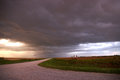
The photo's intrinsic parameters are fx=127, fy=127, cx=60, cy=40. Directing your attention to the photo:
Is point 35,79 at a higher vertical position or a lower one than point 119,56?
lower

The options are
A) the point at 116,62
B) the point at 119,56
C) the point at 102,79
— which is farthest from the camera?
the point at 119,56

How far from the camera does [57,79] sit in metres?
11.5

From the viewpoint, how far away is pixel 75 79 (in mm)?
11484

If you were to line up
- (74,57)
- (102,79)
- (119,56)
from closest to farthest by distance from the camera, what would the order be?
(102,79) → (119,56) → (74,57)

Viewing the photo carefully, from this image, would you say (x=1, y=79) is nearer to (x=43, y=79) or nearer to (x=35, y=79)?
(x=35, y=79)

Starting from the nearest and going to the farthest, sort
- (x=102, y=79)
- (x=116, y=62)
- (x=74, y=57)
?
1. (x=102, y=79)
2. (x=116, y=62)
3. (x=74, y=57)

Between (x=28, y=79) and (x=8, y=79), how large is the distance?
180 cm

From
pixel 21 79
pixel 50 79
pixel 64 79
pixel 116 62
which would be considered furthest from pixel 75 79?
pixel 116 62

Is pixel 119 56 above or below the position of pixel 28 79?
above

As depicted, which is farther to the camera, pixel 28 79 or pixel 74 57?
pixel 74 57

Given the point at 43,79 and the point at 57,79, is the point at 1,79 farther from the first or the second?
the point at 57,79

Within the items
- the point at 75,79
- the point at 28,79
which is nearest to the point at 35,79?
the point at 28,79

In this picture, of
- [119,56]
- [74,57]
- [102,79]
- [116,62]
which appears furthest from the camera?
[74,57]

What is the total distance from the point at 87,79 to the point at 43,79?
401 cm
